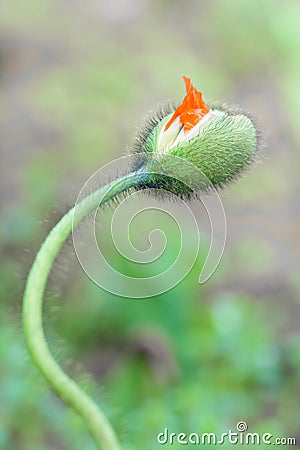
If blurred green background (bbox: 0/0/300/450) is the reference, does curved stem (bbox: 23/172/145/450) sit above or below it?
below

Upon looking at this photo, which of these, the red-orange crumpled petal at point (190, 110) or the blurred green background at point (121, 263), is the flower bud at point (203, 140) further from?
the blurred green background at point (121, 263)

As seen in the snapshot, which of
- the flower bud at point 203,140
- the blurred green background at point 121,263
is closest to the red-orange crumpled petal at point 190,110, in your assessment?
the flower bud at point 203,140

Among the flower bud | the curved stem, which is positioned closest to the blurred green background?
the curved stem

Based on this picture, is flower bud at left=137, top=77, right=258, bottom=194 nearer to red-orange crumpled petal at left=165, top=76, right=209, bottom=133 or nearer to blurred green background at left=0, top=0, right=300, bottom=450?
red-orange crumpled petal at left=165, top=76, right=209, bottom=133

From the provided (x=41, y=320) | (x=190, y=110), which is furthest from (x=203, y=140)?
(x=41, y=320)

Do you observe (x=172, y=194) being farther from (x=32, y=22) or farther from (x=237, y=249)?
(x=32, y=22)

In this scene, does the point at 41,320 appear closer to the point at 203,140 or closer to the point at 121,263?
the point at 203,140
